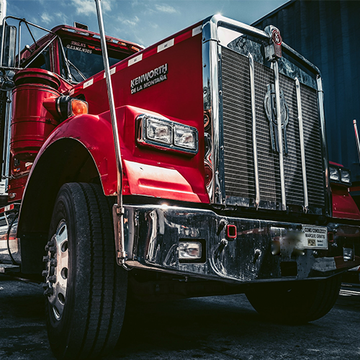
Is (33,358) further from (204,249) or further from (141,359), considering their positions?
(204,249)

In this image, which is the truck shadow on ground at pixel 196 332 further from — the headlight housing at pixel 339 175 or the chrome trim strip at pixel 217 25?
the chrome trim strip at pixel 217 25

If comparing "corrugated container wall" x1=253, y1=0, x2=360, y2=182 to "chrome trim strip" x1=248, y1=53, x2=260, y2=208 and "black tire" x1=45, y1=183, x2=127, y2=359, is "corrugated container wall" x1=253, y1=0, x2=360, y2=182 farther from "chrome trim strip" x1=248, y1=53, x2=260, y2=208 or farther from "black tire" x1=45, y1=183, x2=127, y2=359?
"black tire" x1=45, y1=183, x2=127, y2=359

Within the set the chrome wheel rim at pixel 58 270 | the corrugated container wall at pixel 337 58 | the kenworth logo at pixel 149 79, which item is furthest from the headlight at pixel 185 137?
the corrugated container wall at pixel 337 58

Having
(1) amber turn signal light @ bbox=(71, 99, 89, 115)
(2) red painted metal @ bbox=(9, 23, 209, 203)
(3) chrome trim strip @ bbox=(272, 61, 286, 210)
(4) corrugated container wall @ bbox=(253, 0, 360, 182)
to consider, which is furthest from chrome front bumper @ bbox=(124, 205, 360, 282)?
(4) corrugated container wall @ bbox=(253, 0, 360, 182)

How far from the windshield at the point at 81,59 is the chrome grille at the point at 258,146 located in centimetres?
223

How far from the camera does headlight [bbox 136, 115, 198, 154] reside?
6.70 feet

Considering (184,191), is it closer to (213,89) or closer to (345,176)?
(213,89)

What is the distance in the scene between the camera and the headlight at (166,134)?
6.70ft

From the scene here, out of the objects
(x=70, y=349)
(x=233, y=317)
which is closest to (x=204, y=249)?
(x=70, y=349)

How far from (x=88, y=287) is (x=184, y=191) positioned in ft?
2.22

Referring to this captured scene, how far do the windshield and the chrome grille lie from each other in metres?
2.23

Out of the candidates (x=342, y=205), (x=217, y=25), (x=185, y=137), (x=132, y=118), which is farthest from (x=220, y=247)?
(x=342, y=205)

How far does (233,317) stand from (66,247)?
181 centimetres

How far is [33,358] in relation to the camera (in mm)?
2098
